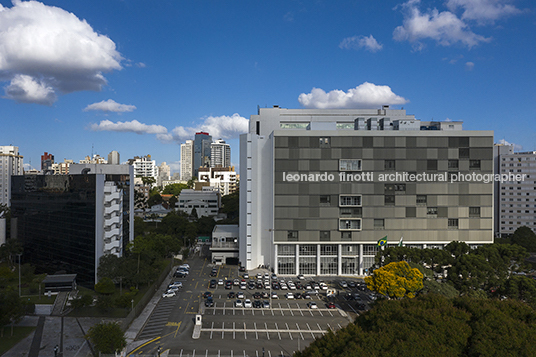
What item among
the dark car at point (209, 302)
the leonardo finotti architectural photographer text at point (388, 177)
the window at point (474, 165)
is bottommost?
the dark car at point (209, 302)

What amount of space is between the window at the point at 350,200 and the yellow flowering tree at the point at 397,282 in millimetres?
28055

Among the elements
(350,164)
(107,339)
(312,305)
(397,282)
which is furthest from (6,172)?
(397,282)

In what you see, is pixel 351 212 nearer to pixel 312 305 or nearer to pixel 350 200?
pixel 350 200

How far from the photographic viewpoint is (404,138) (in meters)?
76.2

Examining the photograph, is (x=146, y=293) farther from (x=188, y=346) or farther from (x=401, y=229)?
(x=401, y=229)

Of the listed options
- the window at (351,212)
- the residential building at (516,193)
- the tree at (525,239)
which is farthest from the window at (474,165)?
the residential building at (516,193)

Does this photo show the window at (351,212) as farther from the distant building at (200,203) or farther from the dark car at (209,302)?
the distant building at (200,203)

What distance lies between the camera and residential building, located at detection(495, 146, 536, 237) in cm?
12094

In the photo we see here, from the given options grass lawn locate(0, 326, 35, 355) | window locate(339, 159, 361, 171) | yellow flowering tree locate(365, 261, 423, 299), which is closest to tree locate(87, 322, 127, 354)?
grass lawn locate(0, 326, 35, 355)

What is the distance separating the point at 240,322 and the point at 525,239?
93265 mm

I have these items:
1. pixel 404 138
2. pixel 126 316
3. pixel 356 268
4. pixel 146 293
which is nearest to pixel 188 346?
pixel 126 316

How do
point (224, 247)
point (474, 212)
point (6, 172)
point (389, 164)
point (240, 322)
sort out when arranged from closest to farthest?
point (240, 322) < point (389, 164) < point (474, 212) < point (224, 247) < point (6, 172)

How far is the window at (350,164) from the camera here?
7594 cm

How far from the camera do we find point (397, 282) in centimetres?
4659
